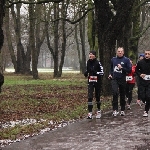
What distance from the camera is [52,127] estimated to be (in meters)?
9.87

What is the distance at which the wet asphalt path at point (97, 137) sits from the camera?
24.3ft

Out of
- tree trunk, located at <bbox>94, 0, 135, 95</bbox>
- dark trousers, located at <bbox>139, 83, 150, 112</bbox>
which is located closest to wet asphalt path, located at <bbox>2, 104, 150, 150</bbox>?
dark trousers, located at <bbox>139, 83, 150, 112</bbox>

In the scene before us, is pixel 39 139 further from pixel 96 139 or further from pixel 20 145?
pixel 96 139

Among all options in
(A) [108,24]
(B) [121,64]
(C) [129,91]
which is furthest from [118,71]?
(A) [108,24]

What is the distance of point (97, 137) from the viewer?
832 centimetres

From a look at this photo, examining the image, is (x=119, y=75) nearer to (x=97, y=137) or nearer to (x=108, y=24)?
(x=97, y=137)

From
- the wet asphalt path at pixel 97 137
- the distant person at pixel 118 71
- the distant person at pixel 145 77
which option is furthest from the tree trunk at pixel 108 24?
the wet asphalt path at pixel 97 137

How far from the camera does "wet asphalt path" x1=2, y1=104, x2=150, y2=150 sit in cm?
739

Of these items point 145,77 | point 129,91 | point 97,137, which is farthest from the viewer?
point 129,91

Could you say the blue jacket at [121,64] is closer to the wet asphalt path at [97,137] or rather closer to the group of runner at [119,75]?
the group of runner at [119,75]

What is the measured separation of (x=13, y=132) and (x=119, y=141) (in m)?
2.57

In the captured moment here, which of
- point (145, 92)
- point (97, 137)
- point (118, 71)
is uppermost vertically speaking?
point (118, 71)

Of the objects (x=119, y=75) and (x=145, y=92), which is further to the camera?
(x=119, y=75)

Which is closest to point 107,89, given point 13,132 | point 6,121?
point 6,121
